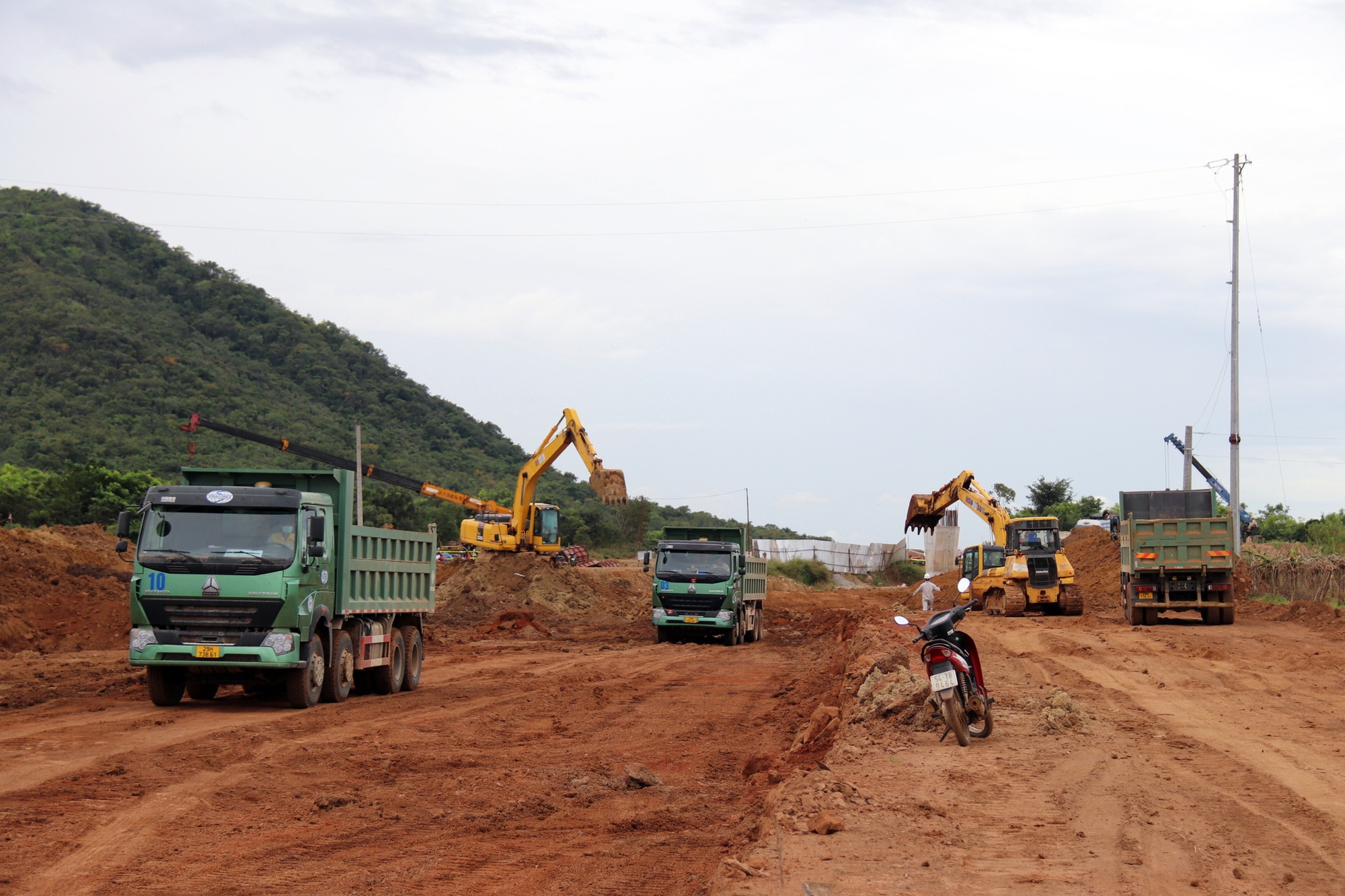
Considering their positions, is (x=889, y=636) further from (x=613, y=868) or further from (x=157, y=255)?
(x=157, y=255)

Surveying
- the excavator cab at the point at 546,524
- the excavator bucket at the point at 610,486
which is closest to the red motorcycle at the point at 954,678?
the excavator bucket at the point at 610,486

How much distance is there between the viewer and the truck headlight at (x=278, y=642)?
14.6 meters

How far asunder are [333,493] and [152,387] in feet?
203

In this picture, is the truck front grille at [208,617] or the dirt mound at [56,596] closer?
the truck front grille at [208,617]

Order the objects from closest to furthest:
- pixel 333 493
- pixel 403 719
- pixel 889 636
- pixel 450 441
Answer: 1. pixel 403 719
2. pixel 333 493
3. pixel 889 636
4. pixel 450 441

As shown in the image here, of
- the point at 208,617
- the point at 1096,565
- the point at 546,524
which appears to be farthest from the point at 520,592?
the point at 1096,565

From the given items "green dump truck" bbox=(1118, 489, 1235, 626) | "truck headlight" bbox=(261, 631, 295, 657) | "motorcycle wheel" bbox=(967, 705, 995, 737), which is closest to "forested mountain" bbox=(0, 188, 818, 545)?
"green dump truck" bbox=(1118, 489, 1235, 626)

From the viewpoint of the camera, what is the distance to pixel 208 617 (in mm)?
14680

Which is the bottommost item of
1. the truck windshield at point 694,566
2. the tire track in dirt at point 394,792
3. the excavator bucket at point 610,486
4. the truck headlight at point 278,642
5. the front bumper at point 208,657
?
the tire track in dirt at point 394,792

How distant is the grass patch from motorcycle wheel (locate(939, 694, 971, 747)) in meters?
59.8

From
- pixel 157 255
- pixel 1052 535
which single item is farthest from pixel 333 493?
pixel 157 255

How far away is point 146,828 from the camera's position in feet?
27.0

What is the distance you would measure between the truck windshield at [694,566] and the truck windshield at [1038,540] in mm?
12192

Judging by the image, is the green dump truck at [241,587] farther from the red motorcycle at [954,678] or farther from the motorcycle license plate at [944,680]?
the motorcycle license plate at [944,680]
